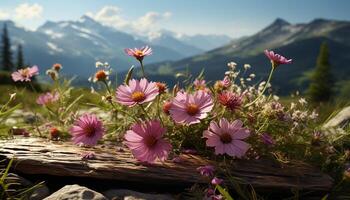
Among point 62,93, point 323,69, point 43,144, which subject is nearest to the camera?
point 43,144

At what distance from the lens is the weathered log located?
3662 millimetres

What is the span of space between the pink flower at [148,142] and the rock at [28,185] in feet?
2.64

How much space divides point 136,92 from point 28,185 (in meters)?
1.27

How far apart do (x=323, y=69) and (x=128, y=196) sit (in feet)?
261

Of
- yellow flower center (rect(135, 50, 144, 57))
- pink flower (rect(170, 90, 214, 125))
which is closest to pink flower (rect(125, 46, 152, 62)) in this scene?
yellow flower center (rect(135, 50, 144, 57))

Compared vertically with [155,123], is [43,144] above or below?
below

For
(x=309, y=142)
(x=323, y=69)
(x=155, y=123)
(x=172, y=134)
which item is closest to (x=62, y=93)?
(x=172, y=134)

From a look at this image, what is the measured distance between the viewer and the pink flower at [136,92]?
3.49 meters

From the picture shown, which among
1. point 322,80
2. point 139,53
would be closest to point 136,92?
point 139,53

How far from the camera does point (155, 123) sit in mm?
3447

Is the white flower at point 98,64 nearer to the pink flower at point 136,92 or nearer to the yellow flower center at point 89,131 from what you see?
the yellow flower center at point 89,131

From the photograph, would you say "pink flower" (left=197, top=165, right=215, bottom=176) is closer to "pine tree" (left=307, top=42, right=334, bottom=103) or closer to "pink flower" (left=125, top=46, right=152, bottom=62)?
"pink flower" (left=125, top=46, right=152, bottom=62)

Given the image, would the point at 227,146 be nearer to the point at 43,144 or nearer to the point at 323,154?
the point at 323,154

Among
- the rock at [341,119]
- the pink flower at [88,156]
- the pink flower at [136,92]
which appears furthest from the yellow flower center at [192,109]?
the rock at [341,119]
